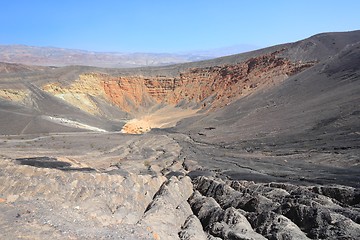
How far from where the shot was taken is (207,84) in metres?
67.1

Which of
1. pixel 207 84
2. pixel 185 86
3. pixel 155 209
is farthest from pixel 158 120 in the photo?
pixel 155 209

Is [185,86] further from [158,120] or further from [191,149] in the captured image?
[191,149]

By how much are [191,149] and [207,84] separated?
110 ft

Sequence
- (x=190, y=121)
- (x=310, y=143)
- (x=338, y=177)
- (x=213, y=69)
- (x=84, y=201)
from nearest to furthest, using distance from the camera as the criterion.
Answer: (x=84, y=201), (x=338, y=177), (x=310, y=143), (x=190, y=121), (x=213, y=69)

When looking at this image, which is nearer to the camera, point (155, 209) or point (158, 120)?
point (155, 209)

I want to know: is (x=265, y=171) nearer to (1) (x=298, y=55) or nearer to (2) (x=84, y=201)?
(2) (x=84, y=201)

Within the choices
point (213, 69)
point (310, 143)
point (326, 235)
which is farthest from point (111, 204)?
point (213, 69)

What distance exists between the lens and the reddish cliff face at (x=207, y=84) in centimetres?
5597

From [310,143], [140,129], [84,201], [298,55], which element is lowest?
[140,129]

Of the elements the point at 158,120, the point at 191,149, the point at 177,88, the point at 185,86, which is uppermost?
the point at 185,86

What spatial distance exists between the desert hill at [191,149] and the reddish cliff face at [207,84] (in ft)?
0.80

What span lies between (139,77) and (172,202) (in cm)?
5496

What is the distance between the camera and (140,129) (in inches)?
2032

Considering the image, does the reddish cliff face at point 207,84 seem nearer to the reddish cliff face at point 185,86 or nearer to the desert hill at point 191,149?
the reddish cliff face at point 185,86
